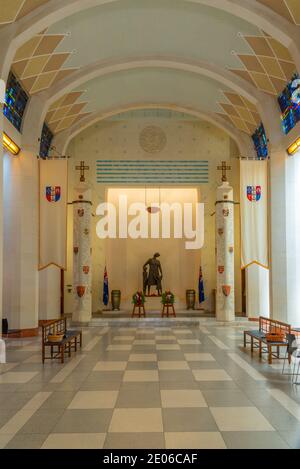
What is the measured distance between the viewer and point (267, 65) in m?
12.2

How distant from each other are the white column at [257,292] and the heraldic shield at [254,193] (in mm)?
4366

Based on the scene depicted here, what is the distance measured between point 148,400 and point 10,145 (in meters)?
8.75

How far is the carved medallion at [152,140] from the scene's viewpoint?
19781 millimetres

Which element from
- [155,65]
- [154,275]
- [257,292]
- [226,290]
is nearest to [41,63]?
[155,65]

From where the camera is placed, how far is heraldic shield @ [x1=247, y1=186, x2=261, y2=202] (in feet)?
43.4

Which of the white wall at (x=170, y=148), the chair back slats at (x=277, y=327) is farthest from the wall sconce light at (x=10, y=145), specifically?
the chair back slats at (x=277, y=327)

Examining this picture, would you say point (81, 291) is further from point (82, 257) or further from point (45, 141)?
point (45, 141)

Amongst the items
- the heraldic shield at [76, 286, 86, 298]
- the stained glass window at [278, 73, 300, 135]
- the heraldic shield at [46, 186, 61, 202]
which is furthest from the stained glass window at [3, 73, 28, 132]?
the stained glass window at [278, 73, 300, 135]

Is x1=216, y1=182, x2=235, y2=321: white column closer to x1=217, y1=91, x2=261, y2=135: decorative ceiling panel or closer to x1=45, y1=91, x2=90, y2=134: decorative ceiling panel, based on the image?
x1=217, y1=91, x2=261, y2=135: decorative ceiling panel

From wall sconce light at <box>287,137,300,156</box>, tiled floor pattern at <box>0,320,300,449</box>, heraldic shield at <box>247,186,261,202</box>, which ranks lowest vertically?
tiled floor pattern at <box>0,320,300,449</box>

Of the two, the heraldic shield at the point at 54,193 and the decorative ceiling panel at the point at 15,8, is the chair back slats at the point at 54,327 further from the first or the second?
the decorative ceiling panel at the point at 15,8

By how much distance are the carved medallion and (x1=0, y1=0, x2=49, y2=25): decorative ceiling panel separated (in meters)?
10.2

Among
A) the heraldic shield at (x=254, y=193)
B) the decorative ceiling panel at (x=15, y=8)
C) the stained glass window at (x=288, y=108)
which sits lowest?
the heraldic shield at (x=254, y=193)

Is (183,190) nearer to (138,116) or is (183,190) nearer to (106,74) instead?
(138,116)
